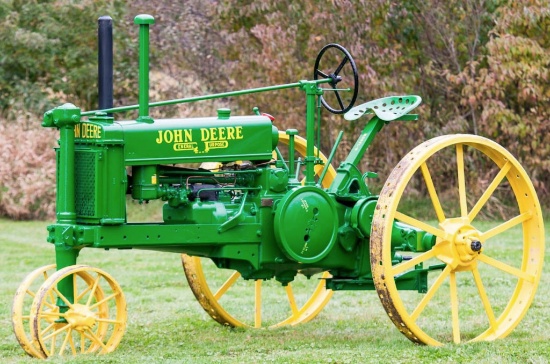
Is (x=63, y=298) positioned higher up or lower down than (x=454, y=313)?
higher up

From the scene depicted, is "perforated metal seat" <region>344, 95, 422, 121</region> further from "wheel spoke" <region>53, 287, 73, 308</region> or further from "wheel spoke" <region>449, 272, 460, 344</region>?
"wheel spoke" <region>53, 287, 73, 308</region>

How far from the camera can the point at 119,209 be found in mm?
6422

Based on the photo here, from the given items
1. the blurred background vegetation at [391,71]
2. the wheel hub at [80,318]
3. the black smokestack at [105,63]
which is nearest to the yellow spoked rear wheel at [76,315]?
the wheel hub at [80,318]

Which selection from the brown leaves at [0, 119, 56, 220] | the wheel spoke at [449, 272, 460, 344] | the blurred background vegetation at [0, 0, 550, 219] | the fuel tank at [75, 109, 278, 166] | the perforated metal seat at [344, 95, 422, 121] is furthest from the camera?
the brown leaves at [0, 119, 56, 220]

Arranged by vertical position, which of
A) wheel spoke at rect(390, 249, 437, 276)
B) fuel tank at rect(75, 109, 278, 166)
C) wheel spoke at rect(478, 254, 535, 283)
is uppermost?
fuel tank at rect(75, 109, 278, 166)

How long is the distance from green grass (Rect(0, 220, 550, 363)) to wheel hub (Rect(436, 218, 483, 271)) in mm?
515

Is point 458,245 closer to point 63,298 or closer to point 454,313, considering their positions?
point 454,313

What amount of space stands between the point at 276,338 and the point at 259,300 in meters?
0.71

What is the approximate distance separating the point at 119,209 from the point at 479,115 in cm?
1053

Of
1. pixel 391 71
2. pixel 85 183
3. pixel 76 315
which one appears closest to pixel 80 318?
pixel 76 315

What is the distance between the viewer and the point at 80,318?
6355mm

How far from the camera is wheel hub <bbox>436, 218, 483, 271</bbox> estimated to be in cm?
687

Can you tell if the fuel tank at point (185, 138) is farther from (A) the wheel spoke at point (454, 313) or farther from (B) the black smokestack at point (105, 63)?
(A) the wheel spoke at point (454, 313)

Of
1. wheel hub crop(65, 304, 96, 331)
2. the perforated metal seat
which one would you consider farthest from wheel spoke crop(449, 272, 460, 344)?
wheel hub crop(65, 304, 96, 331)
